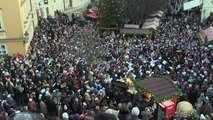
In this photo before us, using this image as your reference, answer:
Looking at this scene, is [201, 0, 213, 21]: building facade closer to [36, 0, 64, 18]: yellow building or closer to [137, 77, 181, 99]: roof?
[36, 0, 64, 18]: yellow building

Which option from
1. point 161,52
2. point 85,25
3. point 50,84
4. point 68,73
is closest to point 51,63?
point 68,73

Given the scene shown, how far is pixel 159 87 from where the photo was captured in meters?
15.5

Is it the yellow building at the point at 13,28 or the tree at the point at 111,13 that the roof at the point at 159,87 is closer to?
the yellow building at the point at 13,28

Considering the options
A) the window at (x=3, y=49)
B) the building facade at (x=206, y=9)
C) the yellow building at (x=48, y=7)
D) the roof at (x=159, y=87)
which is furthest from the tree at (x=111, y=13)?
the roof at (x=159, y=87)

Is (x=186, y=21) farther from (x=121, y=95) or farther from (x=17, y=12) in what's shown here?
(x=121, y=95)

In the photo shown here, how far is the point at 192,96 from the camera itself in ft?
55.1

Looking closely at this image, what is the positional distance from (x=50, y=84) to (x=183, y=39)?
14425mm

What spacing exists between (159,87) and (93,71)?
623 centimetres

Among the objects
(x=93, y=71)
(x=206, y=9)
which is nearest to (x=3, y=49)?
(x=93, y=71)

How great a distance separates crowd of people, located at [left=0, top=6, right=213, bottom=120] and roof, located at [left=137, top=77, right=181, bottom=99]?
2.06ft

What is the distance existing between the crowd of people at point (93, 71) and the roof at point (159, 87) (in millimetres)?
627

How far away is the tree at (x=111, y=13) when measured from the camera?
37.1 meters

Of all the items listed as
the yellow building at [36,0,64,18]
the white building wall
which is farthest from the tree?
the white building wall

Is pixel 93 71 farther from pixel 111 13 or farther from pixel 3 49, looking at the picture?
pixel 111 13
